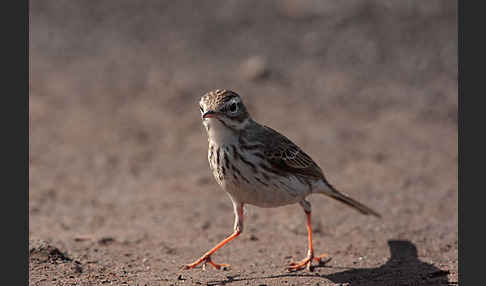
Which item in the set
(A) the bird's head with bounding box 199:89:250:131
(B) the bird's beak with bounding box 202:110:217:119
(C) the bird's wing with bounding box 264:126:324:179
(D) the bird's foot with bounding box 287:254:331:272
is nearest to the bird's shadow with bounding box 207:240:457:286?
(D) the bird's foot with bounding box 287:254:331:272

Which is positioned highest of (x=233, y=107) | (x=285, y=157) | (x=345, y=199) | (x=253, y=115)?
(x=253, y=115)

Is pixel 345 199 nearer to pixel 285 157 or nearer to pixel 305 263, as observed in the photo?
pixel 305 263

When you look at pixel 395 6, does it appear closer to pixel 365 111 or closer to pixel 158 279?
pixel 365 111

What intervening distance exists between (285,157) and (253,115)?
6.95 metres

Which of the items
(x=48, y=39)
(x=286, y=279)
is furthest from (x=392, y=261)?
(x=48, y=39)

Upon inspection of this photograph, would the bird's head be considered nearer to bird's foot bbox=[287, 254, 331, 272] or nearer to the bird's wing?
the bird's wing

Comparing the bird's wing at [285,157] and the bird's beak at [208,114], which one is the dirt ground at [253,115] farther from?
the bird's beak at [208,114]

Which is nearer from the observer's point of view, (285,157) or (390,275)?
(390,275)

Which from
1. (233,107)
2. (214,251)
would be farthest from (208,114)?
(214,251)

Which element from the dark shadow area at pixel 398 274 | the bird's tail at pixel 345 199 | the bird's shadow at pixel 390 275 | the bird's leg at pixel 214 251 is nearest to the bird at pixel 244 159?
the bird's leg at pixel 214 251

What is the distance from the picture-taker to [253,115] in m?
16.7

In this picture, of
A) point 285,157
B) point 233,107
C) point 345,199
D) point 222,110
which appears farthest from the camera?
point 345,199

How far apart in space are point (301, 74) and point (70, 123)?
6.56 m

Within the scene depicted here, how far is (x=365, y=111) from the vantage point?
1728cm
